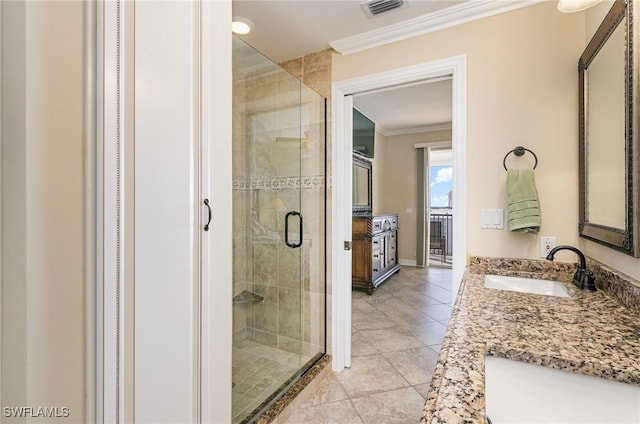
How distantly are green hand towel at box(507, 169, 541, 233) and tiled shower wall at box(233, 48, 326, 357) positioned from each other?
48.3 inches

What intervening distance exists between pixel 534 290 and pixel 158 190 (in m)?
1.74

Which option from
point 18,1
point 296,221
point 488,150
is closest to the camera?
point 18,1

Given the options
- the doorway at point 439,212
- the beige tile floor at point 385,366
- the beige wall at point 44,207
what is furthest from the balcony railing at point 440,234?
the beige wall at point 44,207

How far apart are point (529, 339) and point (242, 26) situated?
7.23 ft

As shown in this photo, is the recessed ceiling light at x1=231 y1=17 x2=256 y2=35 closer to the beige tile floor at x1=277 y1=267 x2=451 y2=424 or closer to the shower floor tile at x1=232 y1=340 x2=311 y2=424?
the shower floor tile at x1=232 y1=340 x2=311 y2=424

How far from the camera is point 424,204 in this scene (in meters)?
5.82

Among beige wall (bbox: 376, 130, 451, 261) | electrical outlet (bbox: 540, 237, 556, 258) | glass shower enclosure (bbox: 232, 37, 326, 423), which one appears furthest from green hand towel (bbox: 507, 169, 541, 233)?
beige wall (bbox: 376, 130, 451, 261)

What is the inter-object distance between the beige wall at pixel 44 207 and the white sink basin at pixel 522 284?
1655 millimetres

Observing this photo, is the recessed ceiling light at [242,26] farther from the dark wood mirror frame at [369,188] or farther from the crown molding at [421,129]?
the crown molding at [421,129]

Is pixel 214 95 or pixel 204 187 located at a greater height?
pixel 214 95

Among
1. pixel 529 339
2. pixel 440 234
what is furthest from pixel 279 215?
pixel 440 234

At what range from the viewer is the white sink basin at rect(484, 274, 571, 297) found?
1.51m

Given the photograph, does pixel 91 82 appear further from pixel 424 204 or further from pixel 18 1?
pixel 424 204

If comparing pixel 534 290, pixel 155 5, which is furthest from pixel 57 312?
pixel 534 290
